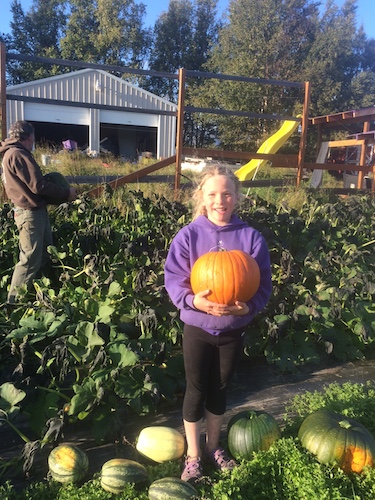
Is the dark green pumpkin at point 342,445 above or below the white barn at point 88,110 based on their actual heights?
below

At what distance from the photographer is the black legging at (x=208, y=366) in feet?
8.05

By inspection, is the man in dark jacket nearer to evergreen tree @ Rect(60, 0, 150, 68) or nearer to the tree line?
the tree line

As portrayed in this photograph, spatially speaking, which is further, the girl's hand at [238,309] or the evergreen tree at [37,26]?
the evergreen tree at [37,26]

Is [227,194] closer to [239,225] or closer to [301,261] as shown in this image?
[239,225]

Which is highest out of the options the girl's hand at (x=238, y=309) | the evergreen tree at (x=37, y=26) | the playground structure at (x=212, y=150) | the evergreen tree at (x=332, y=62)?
the evergreen tree at (x=37, y=26)

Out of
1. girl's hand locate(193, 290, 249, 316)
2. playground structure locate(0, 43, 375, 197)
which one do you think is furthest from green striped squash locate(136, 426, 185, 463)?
playground structure locate(0, 43, 375, 197)

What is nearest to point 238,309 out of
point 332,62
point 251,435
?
point 251,435

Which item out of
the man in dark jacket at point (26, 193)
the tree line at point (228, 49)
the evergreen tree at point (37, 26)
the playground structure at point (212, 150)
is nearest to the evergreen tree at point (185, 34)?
the tree line at point (228, 49)

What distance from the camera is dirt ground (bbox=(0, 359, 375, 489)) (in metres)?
2.62

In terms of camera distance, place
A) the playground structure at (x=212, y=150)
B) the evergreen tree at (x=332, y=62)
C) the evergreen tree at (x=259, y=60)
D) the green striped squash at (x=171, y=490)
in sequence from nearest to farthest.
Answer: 1. the green striped squash at (x=171, y=490)
2. the playground structure at (x=212, y=150)
3. the evergreen tree at (x=259, y=60)
4. the evergreen tree at (x=332, y=62)

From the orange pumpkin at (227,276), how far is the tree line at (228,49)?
25.7m

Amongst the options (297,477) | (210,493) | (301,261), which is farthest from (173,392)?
(301,261)

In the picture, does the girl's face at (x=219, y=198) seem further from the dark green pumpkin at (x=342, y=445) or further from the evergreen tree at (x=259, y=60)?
the evergreen tree at (x=259, y=60)

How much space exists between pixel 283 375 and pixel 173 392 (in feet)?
3.33
